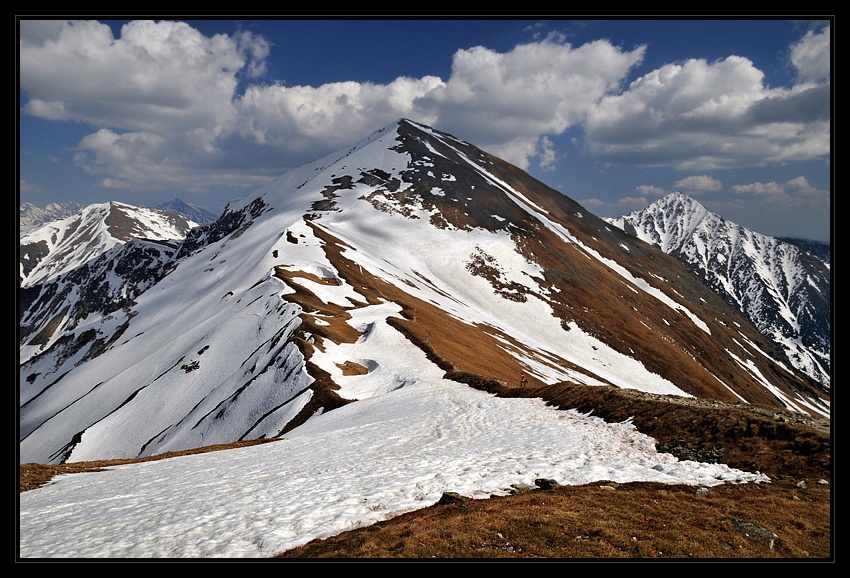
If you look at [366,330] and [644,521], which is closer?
[644,521]

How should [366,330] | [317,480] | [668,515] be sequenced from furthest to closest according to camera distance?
[366,330], [317,480], [668,515]

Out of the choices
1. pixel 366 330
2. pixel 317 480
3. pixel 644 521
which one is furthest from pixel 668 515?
pixel 366 330

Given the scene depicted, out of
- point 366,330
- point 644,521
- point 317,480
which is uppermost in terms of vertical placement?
point 366,330

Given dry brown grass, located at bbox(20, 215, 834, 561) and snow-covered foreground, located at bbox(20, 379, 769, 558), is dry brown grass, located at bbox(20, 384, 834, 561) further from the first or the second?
snow-covered foreground, located at bbox(20, 379, 769, 558)

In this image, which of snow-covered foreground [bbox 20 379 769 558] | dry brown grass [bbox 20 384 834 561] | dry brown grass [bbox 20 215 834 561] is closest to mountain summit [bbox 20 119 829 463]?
snow-covered foreground [bbox 20 379 769 558]

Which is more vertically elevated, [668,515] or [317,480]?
[668,515]

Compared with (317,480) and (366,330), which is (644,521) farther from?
(366,330)
